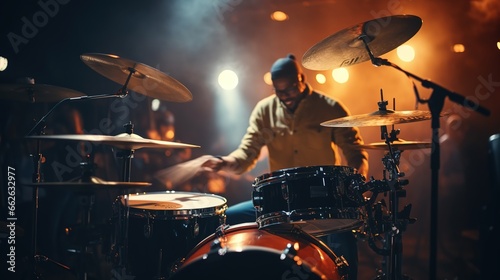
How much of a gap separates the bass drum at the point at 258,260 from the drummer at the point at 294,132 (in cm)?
138

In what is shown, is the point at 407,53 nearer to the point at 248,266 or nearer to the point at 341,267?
the point at 341,267

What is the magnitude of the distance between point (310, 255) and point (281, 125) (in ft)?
6.83

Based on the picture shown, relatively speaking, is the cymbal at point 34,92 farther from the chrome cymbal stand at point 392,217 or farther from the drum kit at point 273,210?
the chrome cymbal stand at point 392,217

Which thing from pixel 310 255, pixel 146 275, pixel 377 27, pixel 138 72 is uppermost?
pixel 377 27

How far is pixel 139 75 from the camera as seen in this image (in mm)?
3039

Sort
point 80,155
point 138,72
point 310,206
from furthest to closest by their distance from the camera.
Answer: point 80,155 → point 138,72 → point 310,206

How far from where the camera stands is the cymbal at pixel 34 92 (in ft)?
10.4

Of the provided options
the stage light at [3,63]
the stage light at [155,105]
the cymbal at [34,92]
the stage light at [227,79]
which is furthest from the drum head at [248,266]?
the stage light at [227,79]

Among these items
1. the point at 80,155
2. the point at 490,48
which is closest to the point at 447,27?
the point at 490,48

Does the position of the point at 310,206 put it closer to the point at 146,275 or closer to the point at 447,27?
the point at 146,275

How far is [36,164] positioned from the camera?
10.0 ft

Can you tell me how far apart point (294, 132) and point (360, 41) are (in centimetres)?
139

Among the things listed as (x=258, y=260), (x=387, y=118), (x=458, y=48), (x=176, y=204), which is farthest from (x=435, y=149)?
(x=458, y=48)

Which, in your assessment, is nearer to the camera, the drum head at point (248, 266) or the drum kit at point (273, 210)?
the drum head at point (248, 266)
